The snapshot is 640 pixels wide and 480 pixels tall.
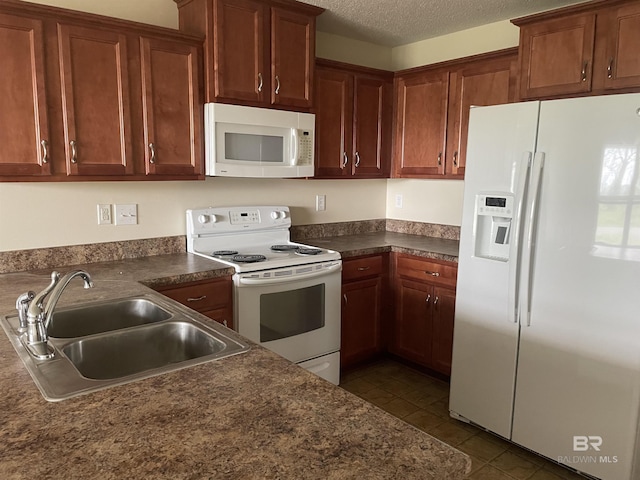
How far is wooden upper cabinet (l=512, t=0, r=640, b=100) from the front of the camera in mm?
2270

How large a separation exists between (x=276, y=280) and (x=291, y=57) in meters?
1.33

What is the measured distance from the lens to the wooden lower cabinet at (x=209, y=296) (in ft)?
7.63

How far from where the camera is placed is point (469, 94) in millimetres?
3100

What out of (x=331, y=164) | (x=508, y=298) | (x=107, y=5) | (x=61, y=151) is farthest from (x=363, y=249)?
(x=107, y=5)

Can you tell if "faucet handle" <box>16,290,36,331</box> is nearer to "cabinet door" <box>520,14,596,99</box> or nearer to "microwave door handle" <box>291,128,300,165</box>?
"microwave door handle" <box>291,128,300,165</box>

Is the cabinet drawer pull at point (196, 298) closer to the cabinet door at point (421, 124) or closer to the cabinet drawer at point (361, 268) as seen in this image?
the cabinet drawer at point (361, 268)

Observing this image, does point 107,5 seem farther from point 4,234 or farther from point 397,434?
point 397,434

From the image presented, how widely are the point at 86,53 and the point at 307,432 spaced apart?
2.08 metres

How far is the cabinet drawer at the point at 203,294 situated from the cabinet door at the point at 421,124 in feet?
5.62

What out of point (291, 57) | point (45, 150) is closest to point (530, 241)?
point (291, 57)

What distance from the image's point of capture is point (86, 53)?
2209 mm

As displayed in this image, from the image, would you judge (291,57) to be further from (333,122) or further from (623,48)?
(623,48)

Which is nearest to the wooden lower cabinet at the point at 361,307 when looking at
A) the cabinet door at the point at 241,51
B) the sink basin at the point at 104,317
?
the cabinet door at the point at 241,51

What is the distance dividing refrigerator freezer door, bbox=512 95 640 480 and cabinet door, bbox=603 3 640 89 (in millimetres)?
450
